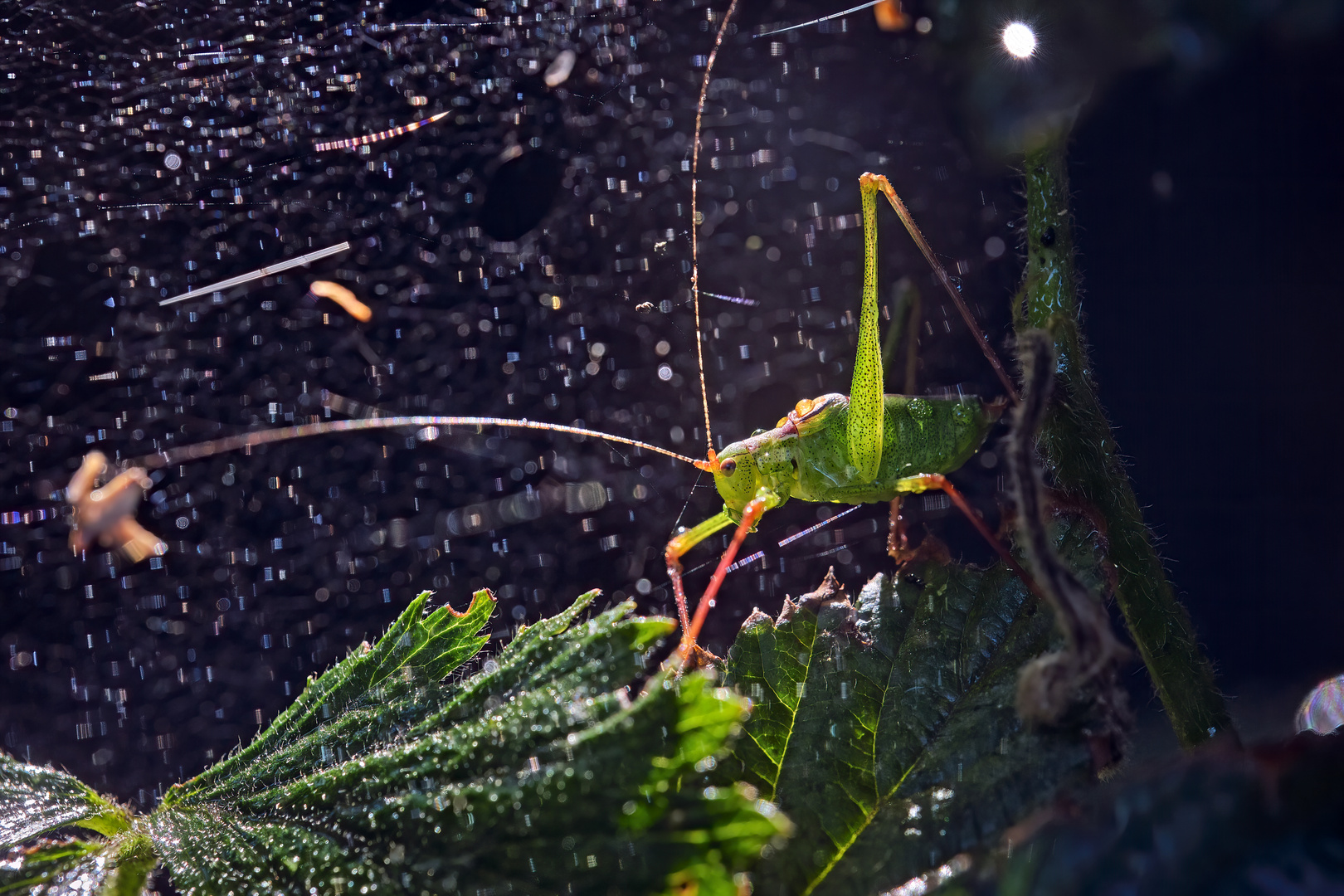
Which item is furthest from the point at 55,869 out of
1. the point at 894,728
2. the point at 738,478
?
the point at 738,478


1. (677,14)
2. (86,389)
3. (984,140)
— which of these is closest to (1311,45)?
(984,140)

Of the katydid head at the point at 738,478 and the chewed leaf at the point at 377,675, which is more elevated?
the katydid head at the point at 738,478

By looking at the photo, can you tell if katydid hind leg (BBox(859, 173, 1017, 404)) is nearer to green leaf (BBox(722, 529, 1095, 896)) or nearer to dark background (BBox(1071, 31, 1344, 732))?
dark background (BBox(1071, 31, 1344, 732))

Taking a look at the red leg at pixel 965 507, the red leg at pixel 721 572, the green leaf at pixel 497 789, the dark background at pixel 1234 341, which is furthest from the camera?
the dark background at pixel 1234 341

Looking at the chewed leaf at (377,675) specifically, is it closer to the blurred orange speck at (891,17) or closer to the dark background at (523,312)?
the dark background at (523,312)

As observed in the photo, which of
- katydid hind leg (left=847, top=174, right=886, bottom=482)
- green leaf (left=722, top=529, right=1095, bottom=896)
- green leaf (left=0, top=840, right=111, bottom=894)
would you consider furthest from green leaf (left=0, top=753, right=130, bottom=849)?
katydid hind leg (left=847, top=174, right=886, bottom=482)

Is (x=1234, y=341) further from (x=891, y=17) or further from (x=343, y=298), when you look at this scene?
(x=343, y=298)

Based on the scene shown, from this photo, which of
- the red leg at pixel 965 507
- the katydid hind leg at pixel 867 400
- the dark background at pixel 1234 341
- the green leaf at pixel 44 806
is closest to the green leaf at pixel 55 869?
the green leaf at pixel 44 806
